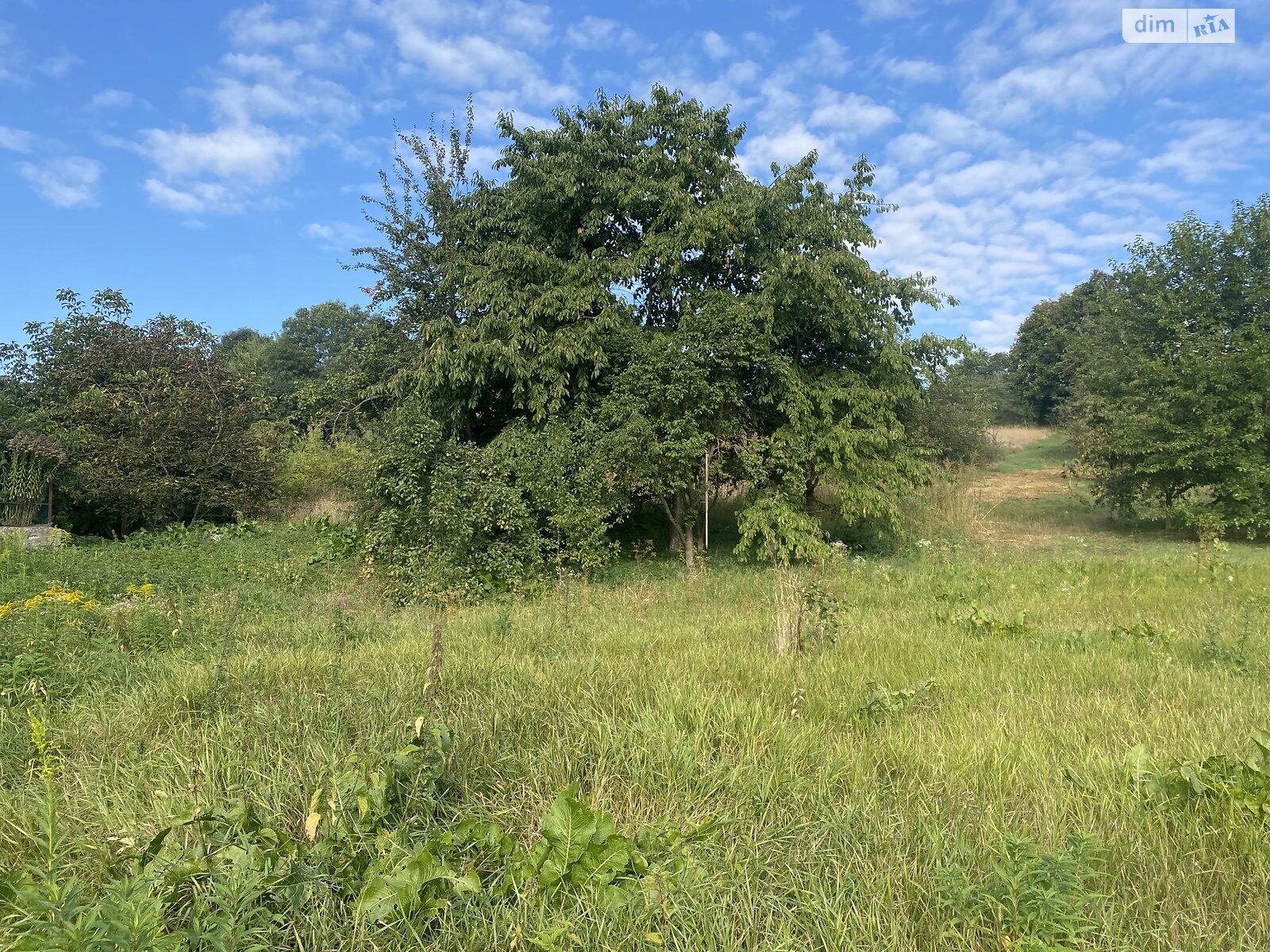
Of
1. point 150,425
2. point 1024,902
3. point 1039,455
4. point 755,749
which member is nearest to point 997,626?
point 755,749

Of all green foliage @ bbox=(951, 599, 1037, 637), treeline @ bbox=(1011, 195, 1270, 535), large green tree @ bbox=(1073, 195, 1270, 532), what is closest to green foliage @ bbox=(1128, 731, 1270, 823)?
green foliage @ bbox=(951, 599, 1037, 637)

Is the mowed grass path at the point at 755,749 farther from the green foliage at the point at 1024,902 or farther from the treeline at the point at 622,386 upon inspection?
the treeline at the point at 622,386

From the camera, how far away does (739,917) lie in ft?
6.12

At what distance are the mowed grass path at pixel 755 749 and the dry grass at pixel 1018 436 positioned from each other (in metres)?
31.2

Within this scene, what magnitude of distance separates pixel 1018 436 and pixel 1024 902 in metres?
39.5

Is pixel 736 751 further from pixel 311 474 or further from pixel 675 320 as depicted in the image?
pixel 311 474

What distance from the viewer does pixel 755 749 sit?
2.72 m

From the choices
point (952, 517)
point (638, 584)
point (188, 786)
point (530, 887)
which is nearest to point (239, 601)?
point (638, 584)

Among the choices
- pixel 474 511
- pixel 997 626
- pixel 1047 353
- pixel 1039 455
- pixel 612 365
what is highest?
pixel 1047 353

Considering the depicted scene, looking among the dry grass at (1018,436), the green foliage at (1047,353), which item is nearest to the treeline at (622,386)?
the dry grass at (1018,436)

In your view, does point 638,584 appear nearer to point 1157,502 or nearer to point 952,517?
point 952,517

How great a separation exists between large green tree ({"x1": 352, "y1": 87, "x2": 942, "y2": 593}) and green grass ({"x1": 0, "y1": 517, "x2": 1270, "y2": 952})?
5.32 m

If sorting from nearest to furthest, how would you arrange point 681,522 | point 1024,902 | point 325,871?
point 1024,902 < point 325,871 < point 681,522

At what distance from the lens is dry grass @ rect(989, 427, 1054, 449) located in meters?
33.3
